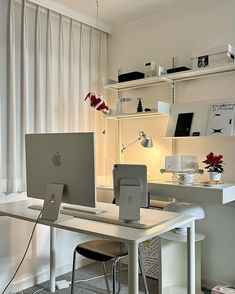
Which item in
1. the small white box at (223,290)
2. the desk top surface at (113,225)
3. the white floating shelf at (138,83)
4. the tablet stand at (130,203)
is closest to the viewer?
the desk top surface at (113,225)

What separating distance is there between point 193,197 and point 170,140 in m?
0.78

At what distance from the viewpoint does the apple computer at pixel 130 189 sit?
75.3 inches

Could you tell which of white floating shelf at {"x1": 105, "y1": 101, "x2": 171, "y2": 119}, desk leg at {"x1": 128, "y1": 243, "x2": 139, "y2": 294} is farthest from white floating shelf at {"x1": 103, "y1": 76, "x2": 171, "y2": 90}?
desk leg at {"x1": 128, "y1": 243, "x2": 139, "y2": 294}

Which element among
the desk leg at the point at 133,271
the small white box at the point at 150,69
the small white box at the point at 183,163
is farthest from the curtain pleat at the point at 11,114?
the desk leg at the point at 133,271

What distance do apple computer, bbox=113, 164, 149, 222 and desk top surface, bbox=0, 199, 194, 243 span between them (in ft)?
0.33

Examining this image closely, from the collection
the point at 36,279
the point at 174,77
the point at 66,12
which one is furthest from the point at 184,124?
the point at 36,279

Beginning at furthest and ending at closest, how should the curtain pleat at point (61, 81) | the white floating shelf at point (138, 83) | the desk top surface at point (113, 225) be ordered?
1. the curtain pleat at point (61, 81)
2. the white floating shelf at point (138, 83)
3. the desk top surface at point (113, 225)

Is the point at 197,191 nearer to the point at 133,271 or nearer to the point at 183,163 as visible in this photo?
the point at 183,163

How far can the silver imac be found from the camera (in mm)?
1919

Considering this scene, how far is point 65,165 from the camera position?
2029mm

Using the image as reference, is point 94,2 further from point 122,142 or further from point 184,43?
point 122,142

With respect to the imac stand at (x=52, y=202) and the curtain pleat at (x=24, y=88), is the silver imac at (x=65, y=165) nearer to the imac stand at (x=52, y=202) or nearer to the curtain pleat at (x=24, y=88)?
the imac stand at (x=52, y=202)

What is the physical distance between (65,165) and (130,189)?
45cm

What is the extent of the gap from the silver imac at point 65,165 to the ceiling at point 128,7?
158cm
